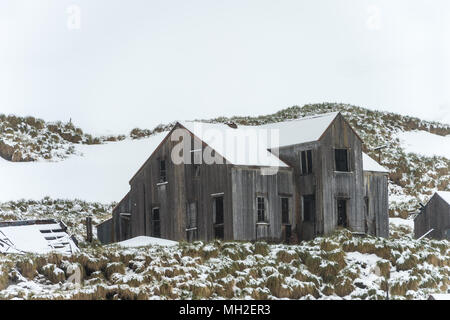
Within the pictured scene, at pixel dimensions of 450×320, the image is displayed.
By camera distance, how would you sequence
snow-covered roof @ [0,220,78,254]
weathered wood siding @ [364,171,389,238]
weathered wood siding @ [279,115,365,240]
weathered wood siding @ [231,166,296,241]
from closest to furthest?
snow-covered roof @ [0,220,78,254], weathered wood siding @ [231,166,296,241], weathered wood siding @ [279,115,365,240], weathered wood siding @ [364,171,389,238]

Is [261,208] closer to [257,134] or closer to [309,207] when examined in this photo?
[309,207]

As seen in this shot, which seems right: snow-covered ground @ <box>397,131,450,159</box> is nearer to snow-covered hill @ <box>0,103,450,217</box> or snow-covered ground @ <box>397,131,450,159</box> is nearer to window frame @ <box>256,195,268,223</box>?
snow-covered hill @ <box>0,103,450,217</box>

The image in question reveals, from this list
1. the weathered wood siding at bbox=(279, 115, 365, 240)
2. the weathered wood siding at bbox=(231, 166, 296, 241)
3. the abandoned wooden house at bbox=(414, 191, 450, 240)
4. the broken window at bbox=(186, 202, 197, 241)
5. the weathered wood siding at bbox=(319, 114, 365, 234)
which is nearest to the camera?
the weathered wood siding at bbox=(231, 166, 296, 241)

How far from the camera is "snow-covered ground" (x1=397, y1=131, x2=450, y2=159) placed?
3204 inches

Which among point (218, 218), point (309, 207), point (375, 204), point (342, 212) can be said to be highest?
point (375, 204)

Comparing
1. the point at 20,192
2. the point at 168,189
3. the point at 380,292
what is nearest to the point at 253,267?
the point at 380,292

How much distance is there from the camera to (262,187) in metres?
39.9

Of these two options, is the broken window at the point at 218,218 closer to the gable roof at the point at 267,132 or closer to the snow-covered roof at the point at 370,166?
the gable roof at the point at 267,132

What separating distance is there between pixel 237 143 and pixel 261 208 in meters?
3.54

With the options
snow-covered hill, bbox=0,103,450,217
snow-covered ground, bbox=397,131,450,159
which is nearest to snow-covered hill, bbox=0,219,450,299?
snow-covered hill, bbox=0,103,450,217

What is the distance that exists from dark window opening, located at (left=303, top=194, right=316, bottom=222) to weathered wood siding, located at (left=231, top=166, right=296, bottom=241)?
67 centimetres

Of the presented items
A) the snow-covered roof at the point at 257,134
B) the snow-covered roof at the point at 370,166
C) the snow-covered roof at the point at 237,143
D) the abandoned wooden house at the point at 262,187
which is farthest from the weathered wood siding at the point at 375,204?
the snow-covered roof at the point at 237,143

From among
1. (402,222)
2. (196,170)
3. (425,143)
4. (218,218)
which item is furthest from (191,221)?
(425,143)
